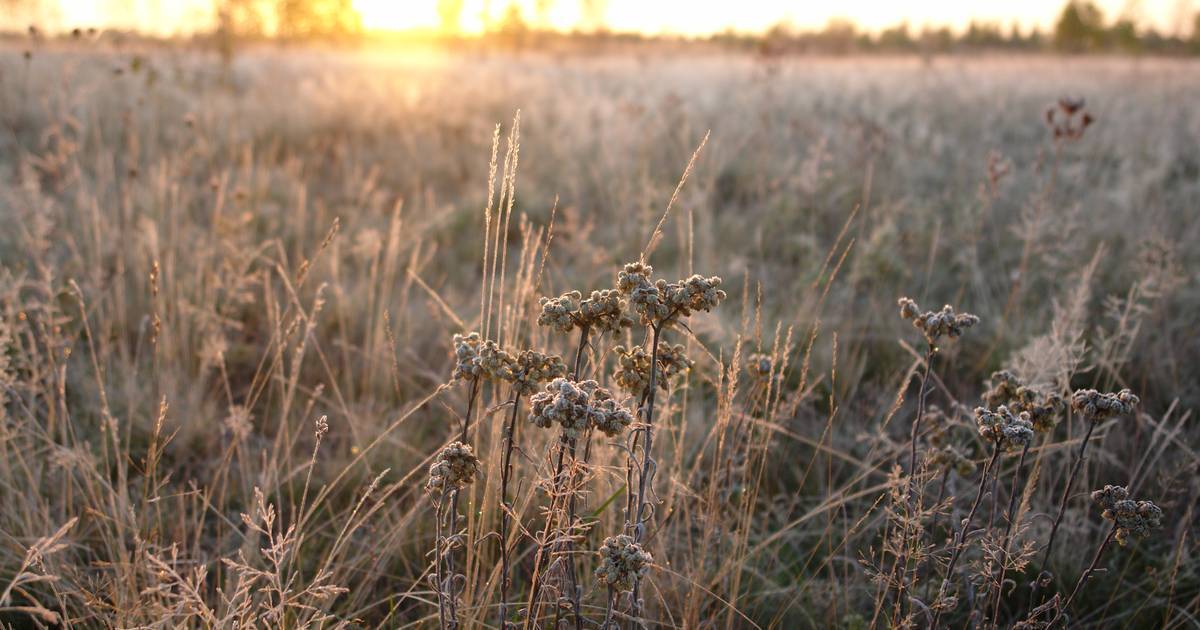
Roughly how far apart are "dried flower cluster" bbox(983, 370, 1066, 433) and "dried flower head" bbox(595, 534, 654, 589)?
93 cm

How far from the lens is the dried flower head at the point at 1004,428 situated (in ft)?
4.79

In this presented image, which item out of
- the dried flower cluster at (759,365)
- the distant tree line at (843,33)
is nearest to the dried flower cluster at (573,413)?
the dried flower cluster at (759,365)

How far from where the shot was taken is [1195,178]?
6.07 m

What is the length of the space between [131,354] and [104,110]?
198 inches

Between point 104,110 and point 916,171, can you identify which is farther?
point 104,110

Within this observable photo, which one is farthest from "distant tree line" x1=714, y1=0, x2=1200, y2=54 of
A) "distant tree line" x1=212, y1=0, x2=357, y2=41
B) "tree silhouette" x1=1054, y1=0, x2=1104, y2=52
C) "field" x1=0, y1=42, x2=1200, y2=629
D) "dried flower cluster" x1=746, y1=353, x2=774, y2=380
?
"dried flower cluster" x1=746, y1=353, x2=774, y2=380

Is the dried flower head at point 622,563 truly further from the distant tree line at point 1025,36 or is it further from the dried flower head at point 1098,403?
the distant tree line at point 1025,36

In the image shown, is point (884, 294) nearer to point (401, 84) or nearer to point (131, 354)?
point (131, 354)

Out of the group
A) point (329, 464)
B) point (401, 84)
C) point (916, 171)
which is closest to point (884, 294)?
point (916, 171)

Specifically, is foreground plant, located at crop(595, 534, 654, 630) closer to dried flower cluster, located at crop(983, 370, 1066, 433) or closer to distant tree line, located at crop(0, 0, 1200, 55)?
dried flower cluster, located at crop(983, 370, 1066, 433)

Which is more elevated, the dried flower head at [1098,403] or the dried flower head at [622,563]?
the dried flower head at [1098,403]

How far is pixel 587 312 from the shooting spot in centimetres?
138

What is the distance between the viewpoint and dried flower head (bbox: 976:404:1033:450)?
1460 mm

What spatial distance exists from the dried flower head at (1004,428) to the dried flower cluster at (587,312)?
746 millimetres
